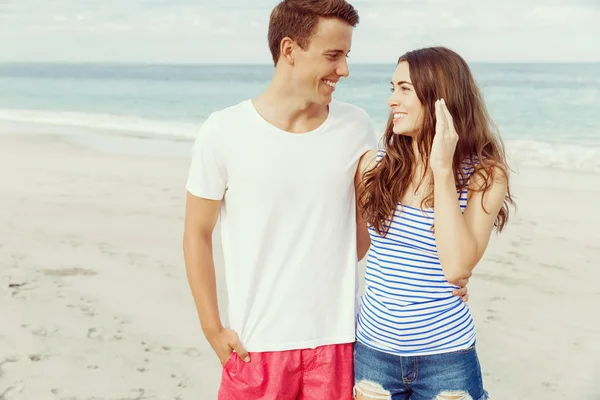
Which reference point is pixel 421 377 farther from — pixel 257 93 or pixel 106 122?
pixel 257 93

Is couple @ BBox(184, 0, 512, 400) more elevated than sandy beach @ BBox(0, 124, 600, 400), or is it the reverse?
couple @ BBox(184, 0, 512, 400)

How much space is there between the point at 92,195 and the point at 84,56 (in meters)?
65.8

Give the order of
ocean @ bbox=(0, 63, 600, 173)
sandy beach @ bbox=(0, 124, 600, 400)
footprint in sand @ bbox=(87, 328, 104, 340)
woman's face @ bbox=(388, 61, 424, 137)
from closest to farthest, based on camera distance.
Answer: woman's face @ bbox=(388, 61, 424, 137) < sandy beach @ bbox=(0, 124, 600, 400) < footprint in sand @ bbox=(87, 328, 104, 340) < ocean @ bbox=(0, 63, 600, 173)

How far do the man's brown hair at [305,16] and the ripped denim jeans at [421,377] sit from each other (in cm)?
124

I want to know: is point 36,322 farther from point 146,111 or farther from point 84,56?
point 84,56

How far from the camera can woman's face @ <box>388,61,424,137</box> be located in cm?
275

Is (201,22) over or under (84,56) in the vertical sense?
over

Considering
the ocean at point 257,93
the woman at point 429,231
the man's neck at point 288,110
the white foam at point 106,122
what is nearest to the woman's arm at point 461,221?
the woman at point 429,231

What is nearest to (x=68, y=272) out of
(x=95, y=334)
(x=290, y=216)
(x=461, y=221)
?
(x=95, y=334)

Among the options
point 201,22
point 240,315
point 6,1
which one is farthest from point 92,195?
point 6,1

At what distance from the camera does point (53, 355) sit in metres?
5.05

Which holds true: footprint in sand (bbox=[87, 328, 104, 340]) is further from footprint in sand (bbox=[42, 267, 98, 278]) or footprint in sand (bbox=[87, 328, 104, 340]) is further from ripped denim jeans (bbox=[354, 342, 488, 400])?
ripped denim jeans (bbox=[354, 342, 488, 400])

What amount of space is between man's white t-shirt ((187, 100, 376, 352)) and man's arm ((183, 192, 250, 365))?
53 mm

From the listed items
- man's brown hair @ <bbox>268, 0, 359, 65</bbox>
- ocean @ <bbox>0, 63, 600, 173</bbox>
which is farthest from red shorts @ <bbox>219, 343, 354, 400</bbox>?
ocean @ <bbox>0, 63, 600, 173</bbox>
